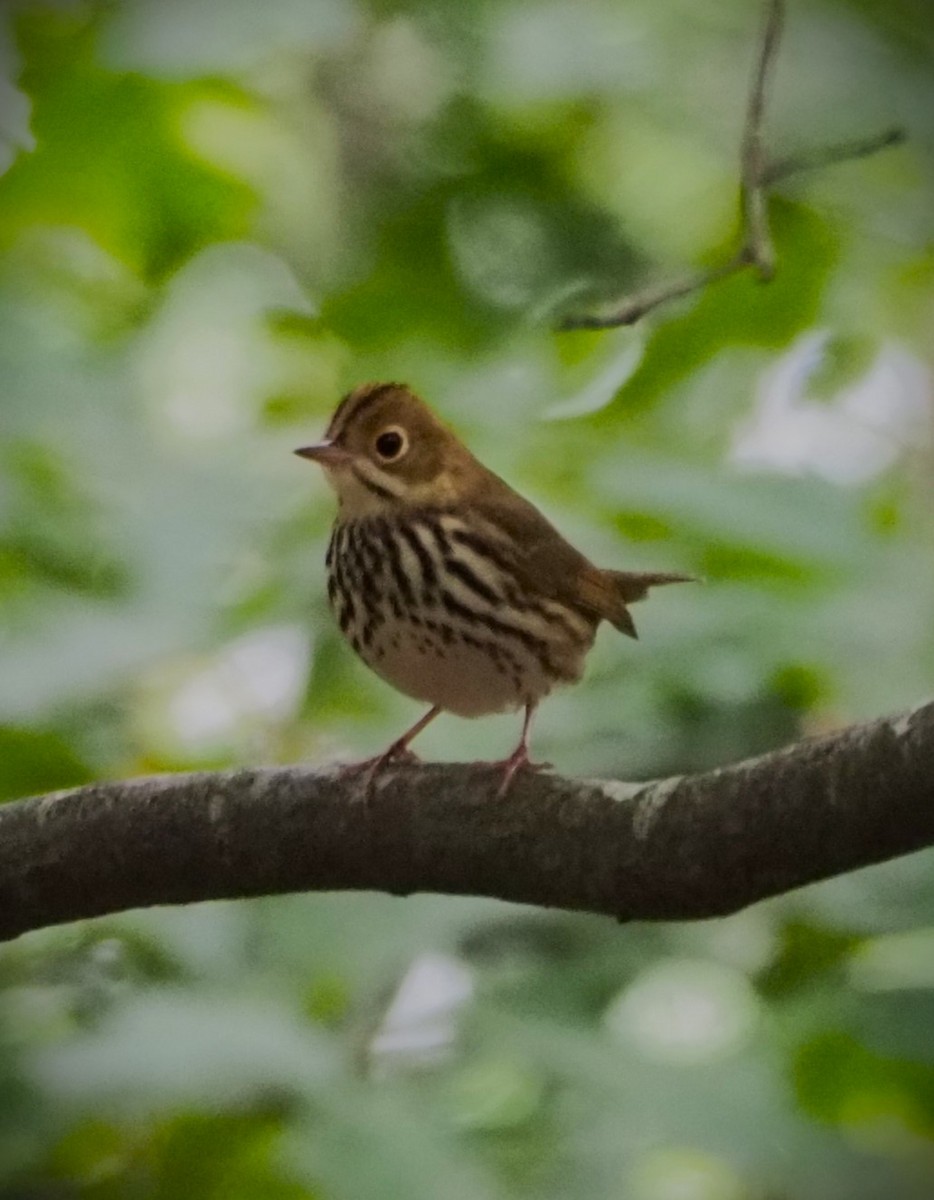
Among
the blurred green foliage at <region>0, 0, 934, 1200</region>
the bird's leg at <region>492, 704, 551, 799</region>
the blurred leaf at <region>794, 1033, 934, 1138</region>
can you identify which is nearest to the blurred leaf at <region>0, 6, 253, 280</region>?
the blurred green foliage at <region>0, 0, 934, 1200</region>

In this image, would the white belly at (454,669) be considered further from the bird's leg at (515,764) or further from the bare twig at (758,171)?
the bare twig at (758,171)

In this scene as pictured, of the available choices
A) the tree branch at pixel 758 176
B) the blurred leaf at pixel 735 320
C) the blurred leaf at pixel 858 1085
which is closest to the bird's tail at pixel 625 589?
the blurred leaf at pixel 735 320

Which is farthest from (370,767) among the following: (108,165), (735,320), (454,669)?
(108,165)

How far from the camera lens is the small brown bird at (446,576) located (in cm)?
176

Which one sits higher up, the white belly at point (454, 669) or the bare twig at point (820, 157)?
the bare twig at point (820, 157)

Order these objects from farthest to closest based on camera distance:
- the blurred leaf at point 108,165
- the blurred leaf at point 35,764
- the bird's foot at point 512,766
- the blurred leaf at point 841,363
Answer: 1. the blurred leaf at point 841,363
2. the blurred leaf at point 108,165
3. the blurred leaf at point 35,764
4. the bird's foot at point 512,766

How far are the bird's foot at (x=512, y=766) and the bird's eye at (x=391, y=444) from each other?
0.41m

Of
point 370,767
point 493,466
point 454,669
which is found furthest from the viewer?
point 493,466

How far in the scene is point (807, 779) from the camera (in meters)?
1.11

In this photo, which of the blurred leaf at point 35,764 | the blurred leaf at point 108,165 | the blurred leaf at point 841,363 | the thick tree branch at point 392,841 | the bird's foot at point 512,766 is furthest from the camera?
the blurred leaf at point 841,363

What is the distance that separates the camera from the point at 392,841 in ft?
4.54

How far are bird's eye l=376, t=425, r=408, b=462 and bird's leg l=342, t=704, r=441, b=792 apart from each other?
0.29 m

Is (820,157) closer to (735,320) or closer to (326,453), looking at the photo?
(735,320)

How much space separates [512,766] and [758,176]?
60 centimetres
